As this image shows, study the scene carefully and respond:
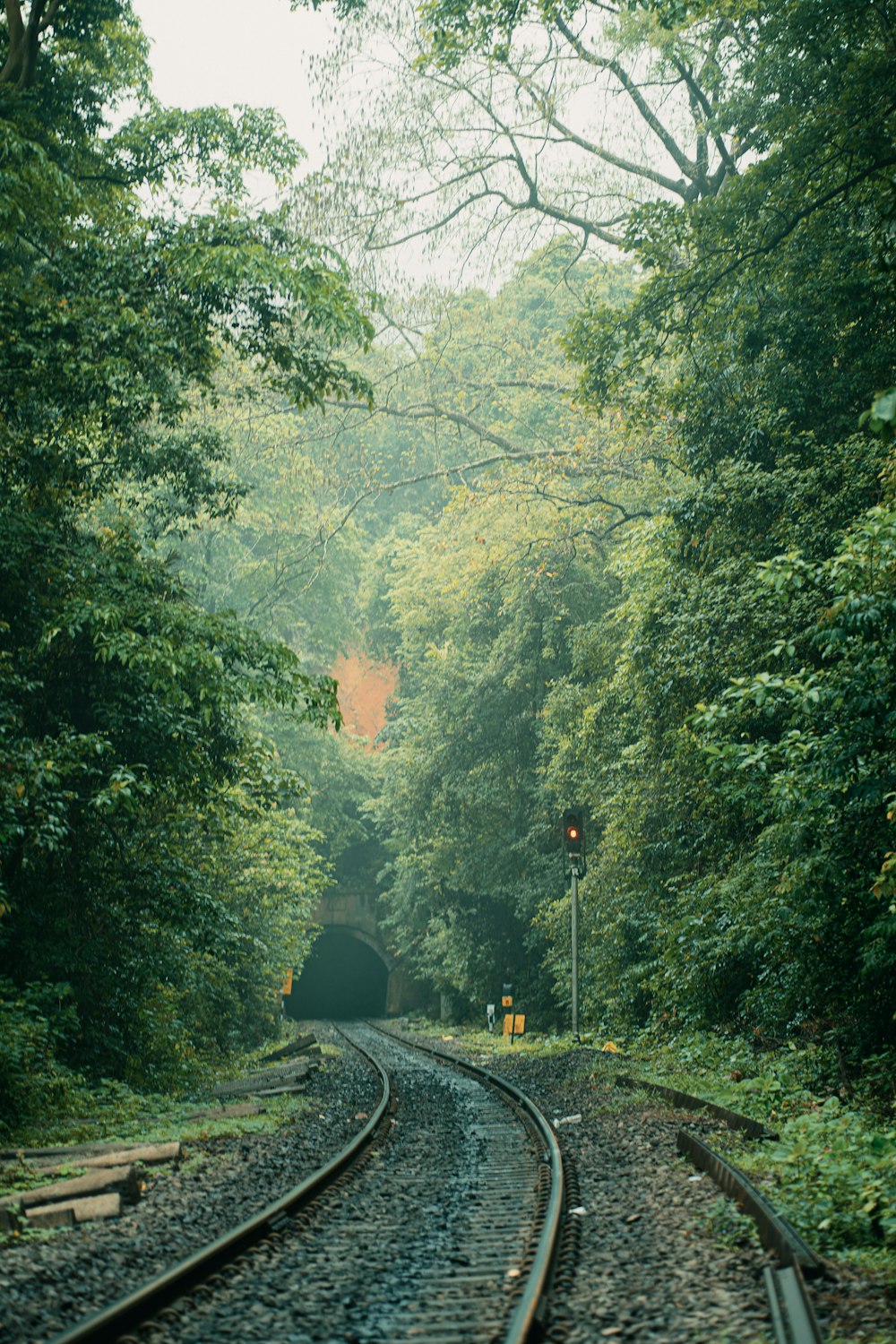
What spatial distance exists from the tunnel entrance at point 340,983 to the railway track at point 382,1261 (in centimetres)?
4158

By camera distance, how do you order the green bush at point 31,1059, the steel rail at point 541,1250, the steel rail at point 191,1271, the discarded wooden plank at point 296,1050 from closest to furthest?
the steel rail at point 191,1271 → the steel rail at point 541,1250 → the green bush at point 31,1059 → the discarded wooden plank at point 296,1050

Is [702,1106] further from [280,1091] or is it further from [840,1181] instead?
[280,1091]

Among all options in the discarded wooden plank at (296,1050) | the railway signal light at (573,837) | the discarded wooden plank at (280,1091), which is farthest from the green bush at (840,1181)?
the discarded wooden plank at (296,1050)

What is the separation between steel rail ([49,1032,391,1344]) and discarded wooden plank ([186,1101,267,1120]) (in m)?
3.22

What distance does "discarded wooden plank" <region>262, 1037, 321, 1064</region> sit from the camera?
2052cm

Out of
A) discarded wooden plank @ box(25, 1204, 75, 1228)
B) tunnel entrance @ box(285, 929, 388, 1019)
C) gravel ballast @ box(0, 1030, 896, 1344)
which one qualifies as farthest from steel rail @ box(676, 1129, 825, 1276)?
tunnel entrance @ box(285, 929, 388, 1019)

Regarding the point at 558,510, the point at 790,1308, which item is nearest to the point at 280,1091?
the point at 790,1308

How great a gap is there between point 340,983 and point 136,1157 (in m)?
45.0

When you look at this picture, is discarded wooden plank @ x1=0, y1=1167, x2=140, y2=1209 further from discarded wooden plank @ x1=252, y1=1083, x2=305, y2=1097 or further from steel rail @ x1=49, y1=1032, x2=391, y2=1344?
discarded wooden plank @ x1=252, y1=1083, x2=305, y2=1097

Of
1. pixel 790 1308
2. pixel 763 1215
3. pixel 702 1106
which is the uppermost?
pixel 702 1106

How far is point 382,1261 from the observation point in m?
5.21

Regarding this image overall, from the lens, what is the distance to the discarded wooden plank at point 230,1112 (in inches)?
412

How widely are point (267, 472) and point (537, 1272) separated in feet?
115

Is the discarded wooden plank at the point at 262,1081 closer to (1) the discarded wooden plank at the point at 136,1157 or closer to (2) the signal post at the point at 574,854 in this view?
(2) the signal post at the point at 574,854
